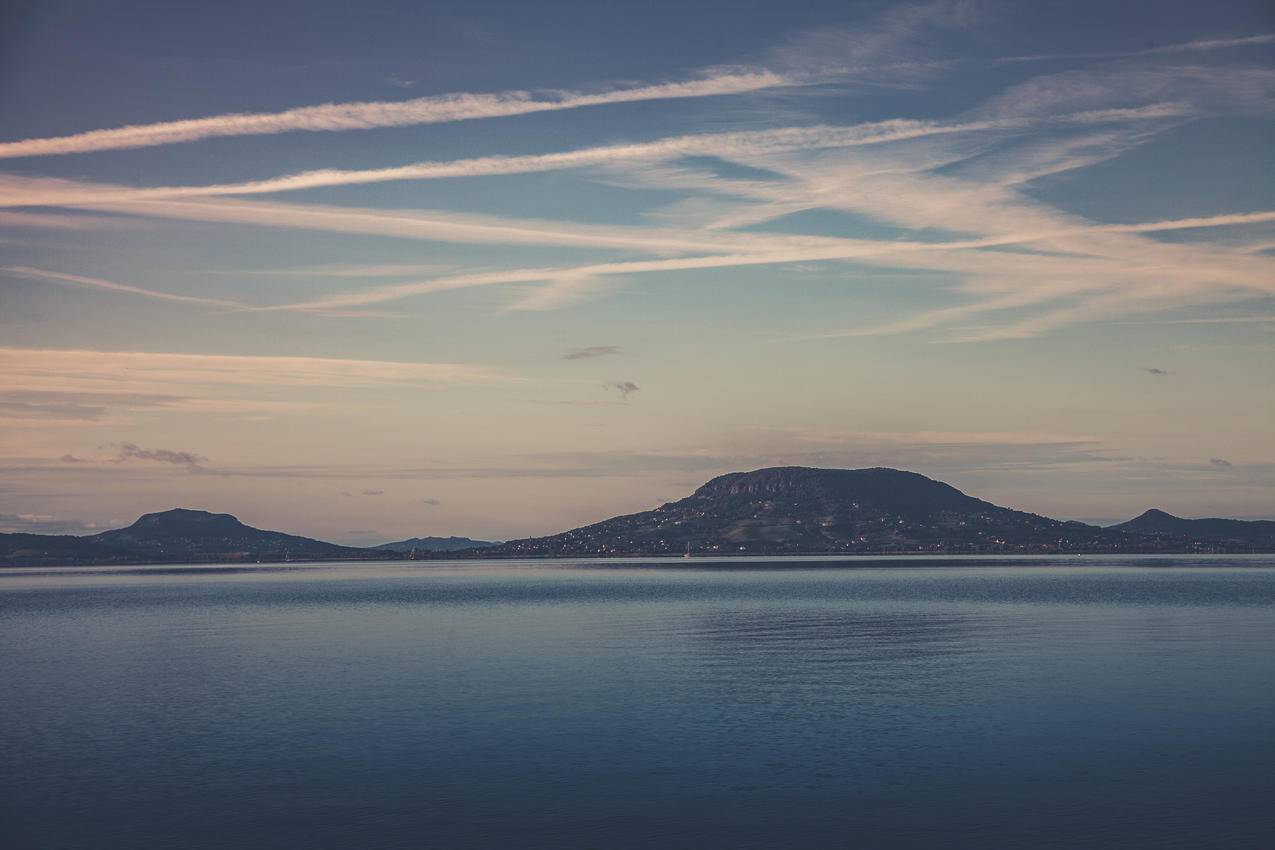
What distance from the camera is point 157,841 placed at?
35812mm

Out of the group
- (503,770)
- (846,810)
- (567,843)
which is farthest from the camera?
Result: (503,770)

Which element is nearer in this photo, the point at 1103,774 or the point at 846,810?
the point at 846,810

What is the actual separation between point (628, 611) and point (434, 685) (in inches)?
3078

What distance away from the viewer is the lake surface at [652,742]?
121 feet

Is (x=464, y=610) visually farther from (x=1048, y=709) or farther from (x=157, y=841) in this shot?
(x=157, y=841)

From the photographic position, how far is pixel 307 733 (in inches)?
2108

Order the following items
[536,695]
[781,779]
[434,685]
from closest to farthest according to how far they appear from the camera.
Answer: [781,779] < [536,695] < [434,685]

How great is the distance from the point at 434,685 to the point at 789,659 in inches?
1072

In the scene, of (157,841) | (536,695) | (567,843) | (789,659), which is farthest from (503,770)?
(789,659)

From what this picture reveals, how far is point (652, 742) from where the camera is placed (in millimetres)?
49781

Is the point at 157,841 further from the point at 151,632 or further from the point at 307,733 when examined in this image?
the point at 151,632

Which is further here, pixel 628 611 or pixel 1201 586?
pixel 1201 586

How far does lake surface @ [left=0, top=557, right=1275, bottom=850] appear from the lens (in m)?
36.8

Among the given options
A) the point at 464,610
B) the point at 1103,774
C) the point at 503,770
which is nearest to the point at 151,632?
the point at 464,610
